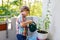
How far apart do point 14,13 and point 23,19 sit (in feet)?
2.76

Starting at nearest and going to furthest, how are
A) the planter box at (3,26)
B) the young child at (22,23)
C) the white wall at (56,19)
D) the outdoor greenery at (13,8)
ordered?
the white wall at (56,19) < the young child at (22,23) < the planter box at (3,26) < the outdoor greenery at (13,8)

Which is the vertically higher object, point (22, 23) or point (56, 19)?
point (56, 19)

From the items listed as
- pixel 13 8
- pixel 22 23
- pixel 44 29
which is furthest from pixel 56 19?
pixel 13 8

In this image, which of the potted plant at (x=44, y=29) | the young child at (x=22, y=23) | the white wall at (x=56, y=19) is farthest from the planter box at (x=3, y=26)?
the white wall at (x=56, y=19)

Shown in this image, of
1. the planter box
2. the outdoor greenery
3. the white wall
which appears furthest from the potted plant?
the planter box

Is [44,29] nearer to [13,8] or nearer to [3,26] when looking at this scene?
[3,26]

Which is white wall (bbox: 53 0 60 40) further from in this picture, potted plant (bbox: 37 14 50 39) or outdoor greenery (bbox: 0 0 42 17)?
outdoor greenery (bbox: 0 0 42 17)

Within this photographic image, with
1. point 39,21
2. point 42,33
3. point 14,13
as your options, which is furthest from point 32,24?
point 14,13

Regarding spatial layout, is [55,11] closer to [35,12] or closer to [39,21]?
[39,21]

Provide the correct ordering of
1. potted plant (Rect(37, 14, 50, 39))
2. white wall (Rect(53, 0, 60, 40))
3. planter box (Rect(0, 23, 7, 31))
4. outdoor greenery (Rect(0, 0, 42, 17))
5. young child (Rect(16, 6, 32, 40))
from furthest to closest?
1. outdoor greenery (Rect(0, 0, 42, 17))
2. planter box (Rect(0, 23, 7, 31))
3. young child (Rect(16, 6, 32, 40))
4. potted plant (Rect(37, 14, 50, 39))
5. white wall (Rect(53, 0, 60, 40))

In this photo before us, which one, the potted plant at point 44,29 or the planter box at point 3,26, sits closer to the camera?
the potted plant at point 44,29

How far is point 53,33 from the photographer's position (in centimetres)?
279

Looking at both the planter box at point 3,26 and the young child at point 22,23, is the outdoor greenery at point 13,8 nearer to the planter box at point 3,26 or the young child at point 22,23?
the planter box at point 3,26

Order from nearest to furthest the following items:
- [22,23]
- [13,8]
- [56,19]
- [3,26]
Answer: [56,19]
[22,23]
[3,26]
[13,8]
